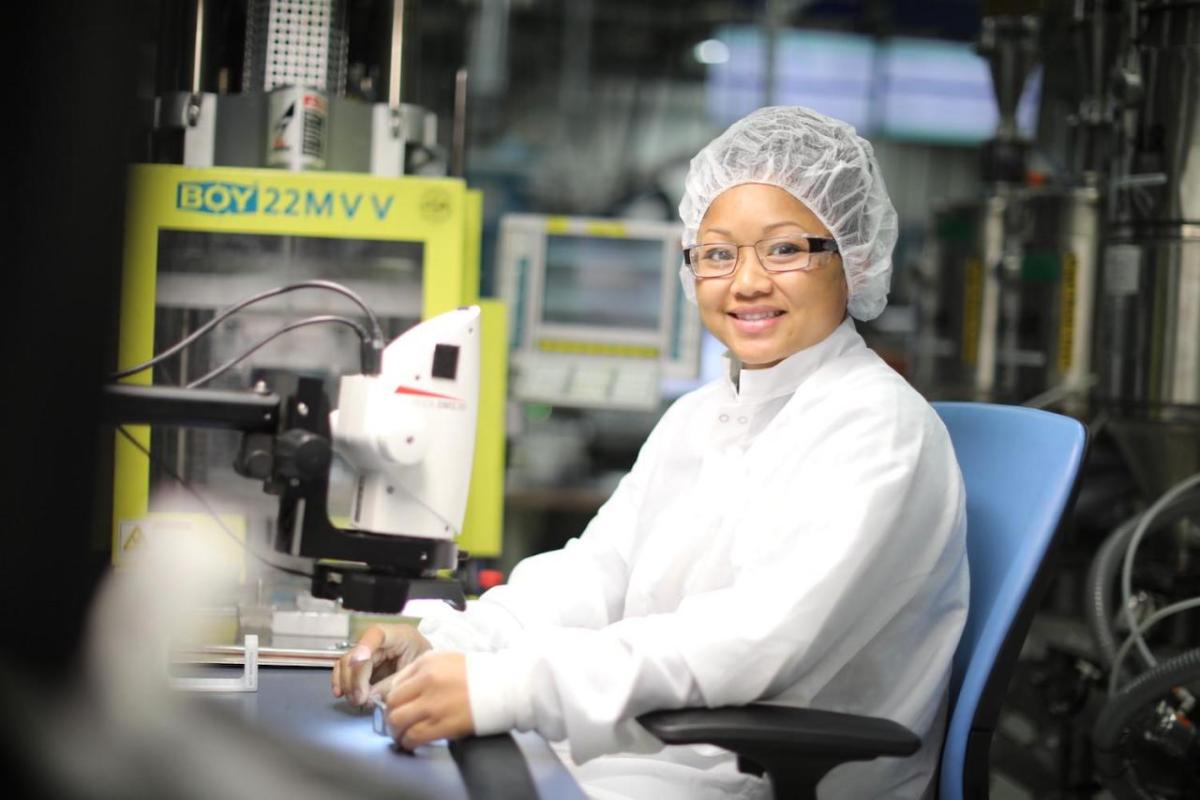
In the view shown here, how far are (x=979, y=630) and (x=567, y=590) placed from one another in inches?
20.3

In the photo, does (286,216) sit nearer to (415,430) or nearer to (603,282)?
(415,430)

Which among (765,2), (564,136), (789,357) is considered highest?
(765,2)

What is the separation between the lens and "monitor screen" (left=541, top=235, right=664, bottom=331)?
11.4ft

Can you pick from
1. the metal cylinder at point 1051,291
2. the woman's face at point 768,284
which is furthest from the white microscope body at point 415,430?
the metal cylinder at point 1051,291

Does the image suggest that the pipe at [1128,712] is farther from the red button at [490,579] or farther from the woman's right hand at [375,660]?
the woman's right hand at [375,660]

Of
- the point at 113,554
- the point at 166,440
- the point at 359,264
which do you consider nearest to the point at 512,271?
the point at 359,264

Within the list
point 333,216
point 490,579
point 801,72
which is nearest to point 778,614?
point 490,579

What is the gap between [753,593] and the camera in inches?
51.2

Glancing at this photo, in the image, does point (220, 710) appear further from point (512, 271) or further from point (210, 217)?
point (512, 271)

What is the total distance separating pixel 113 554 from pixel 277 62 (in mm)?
2064

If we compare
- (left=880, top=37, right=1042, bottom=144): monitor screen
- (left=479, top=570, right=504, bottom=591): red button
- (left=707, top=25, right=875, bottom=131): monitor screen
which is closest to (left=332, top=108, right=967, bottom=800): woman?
(left=479, top=570, right=504, bottom=591): red button

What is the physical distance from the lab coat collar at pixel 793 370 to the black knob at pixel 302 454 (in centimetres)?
64

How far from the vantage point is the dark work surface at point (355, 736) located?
3.67 ft

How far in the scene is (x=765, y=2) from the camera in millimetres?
6832
